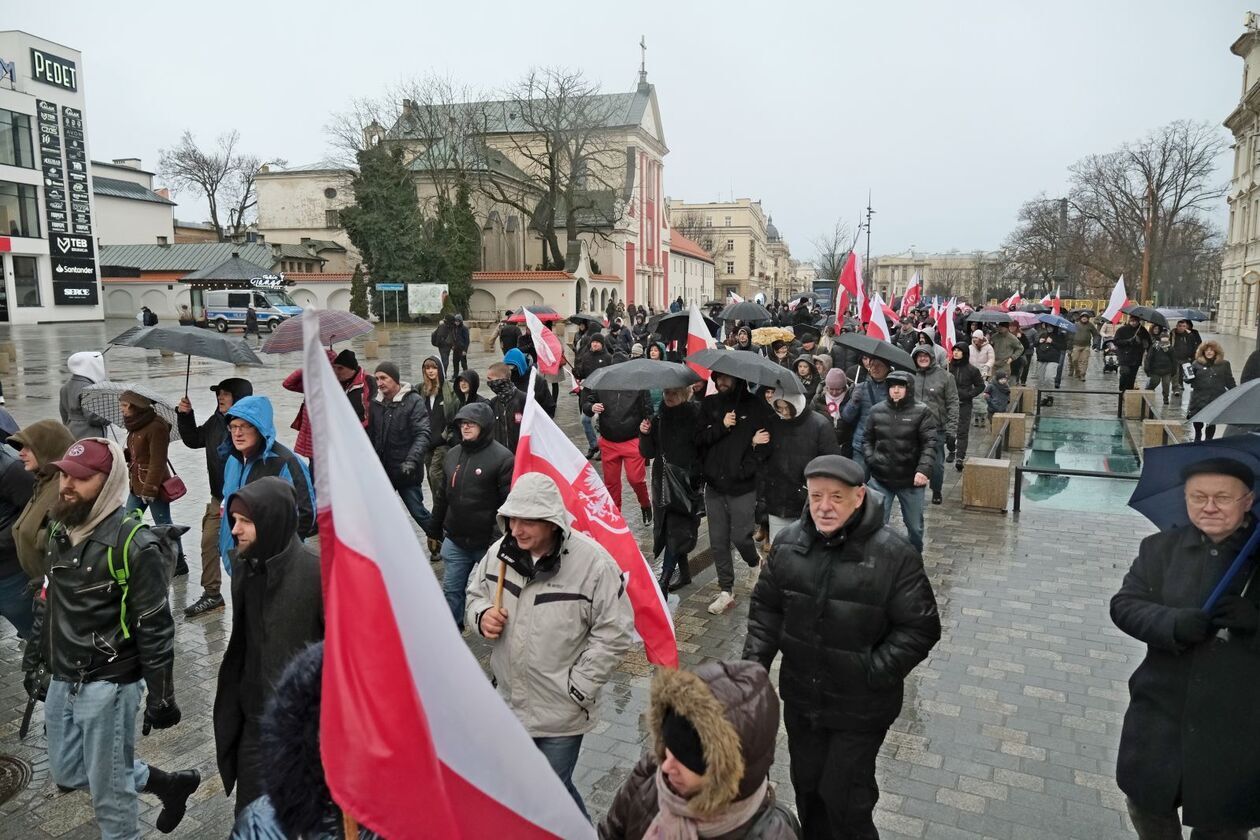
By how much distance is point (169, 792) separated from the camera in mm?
3938

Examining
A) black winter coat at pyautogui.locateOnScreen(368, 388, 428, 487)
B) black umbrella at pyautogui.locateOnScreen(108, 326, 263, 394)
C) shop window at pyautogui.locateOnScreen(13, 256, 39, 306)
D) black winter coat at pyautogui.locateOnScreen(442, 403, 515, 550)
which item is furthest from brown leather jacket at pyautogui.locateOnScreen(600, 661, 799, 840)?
shop window at pyautogui.locateOnScreen(13, 256, 39, 306)

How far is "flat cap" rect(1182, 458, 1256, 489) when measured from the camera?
3.09m

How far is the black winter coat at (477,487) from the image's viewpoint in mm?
5840

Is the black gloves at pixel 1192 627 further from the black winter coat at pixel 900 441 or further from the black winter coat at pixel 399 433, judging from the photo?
the black winter coat at pixel 399 433

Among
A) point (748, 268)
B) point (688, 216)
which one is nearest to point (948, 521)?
point (688, 216)

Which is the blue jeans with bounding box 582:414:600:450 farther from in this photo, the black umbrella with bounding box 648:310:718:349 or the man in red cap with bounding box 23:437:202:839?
the man in red cap with bounding box 23:437:202:839

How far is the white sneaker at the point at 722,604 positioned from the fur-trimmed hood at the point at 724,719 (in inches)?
177

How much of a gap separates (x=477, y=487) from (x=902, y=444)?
3.77 meters

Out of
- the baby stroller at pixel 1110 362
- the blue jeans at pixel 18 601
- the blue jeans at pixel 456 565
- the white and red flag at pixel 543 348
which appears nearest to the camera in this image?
the blue jeans at pixel 18 601

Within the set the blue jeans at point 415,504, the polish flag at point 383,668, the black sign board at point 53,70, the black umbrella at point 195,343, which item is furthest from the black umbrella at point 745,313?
the black sign board at point 53,70

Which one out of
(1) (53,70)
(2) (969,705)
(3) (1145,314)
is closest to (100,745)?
(2) (969,705)

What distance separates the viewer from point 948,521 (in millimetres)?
9922

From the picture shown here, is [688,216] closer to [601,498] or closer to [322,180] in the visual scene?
[322,180]

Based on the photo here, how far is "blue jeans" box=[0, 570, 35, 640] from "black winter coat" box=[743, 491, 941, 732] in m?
4.40
